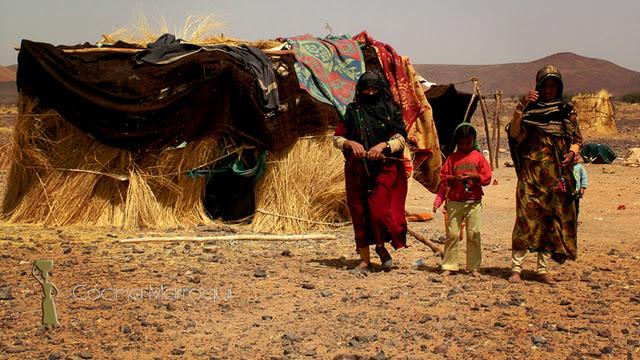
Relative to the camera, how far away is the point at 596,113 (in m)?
26.8

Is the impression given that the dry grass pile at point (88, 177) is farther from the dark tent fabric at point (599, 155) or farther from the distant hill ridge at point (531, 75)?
the distant hill ridge at point (531, 75)

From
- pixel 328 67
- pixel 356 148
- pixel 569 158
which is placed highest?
pixel 328 67

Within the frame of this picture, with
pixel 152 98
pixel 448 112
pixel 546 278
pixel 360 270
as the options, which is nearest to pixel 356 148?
pixel 360 270

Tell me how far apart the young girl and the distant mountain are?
8496 cm

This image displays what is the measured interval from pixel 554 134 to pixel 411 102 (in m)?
3.80

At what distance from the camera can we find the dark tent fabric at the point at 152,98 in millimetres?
8414

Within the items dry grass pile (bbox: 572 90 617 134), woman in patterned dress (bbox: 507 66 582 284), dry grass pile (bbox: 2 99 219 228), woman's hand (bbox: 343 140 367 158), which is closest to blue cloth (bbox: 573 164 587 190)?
woman in patterned dress (bbox: 507 66 582 284)

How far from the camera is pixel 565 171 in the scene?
5.92m

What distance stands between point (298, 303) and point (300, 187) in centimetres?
360

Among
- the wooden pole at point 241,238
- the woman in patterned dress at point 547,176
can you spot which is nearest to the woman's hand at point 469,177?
the woman in patterned dress at point 547,176

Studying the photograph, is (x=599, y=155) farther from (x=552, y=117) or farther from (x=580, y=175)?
(x=552, y=117)

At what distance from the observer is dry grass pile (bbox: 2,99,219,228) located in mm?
8547

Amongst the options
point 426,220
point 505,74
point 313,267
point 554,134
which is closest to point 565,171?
point 554,134

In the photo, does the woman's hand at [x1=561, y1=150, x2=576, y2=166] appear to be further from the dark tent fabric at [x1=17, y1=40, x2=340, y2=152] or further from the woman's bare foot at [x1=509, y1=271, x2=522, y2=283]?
the dark tent fabric at [x1=17, y1=40, x2=340, y2=152]
